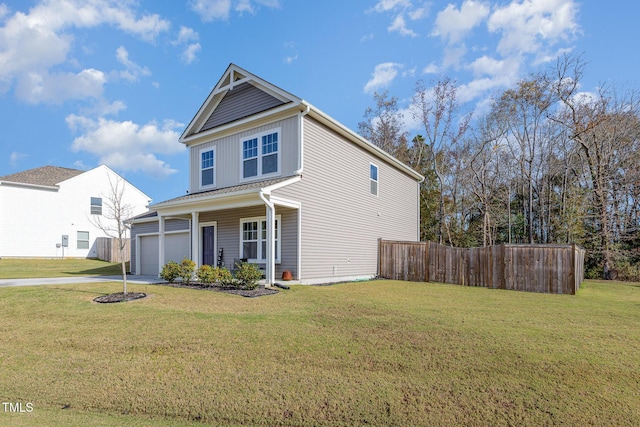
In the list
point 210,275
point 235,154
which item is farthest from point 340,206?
point 210,275

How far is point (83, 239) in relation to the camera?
2903 centimetres

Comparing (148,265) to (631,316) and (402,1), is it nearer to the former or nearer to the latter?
(402,1)

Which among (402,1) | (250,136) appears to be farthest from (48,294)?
(402,1)

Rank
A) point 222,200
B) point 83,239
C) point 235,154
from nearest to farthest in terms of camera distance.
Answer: point 222,200 → point 235,154 → point 83,239

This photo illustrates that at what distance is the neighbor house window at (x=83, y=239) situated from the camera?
28766 millimetres

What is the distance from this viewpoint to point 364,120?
1220 inches

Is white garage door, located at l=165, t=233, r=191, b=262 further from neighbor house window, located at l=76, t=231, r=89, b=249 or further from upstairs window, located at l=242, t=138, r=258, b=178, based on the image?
neighbor house window, located at l=76, t=231, r=89, b=249

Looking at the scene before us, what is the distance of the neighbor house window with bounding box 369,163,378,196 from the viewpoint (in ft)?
53.0

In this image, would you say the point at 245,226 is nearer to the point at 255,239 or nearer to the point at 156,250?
the point at 255,239

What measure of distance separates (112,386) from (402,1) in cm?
1431

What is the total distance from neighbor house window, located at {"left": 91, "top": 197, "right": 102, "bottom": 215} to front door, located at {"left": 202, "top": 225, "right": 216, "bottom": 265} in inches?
816

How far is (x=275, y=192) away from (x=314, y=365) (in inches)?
287

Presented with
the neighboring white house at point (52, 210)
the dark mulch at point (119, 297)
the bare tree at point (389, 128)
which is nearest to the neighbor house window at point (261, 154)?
the dark mulch at point (119, 297)

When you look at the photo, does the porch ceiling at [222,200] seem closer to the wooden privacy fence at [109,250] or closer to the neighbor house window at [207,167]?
the neighbor house window at [207,167]
